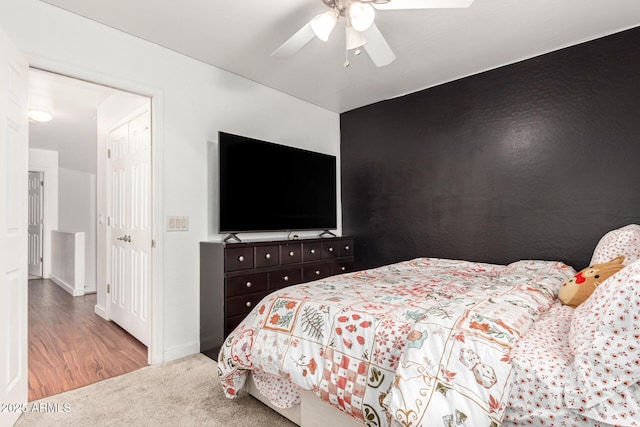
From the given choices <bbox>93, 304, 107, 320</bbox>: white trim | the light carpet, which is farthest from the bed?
<bbox>93, 304, 107, 320</bbox>: white trim

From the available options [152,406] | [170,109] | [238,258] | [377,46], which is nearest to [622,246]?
[377,46]

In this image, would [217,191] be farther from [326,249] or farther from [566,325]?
[566,325]

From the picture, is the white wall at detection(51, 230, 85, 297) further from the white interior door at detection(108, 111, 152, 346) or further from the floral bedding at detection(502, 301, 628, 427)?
the floral bedding at detection(502, 301, 628, 427)

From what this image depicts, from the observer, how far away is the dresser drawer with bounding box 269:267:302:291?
291 cm

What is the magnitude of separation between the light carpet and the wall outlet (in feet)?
3.50

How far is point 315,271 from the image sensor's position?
332 centimetres

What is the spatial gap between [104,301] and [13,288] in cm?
214

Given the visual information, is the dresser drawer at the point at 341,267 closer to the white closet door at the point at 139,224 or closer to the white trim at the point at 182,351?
the white trim at the point at 182,351

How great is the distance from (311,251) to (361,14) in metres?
2.12

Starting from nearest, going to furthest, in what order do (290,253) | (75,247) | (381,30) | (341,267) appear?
(381,30) < (290,253) < (341,267) < (75,247)

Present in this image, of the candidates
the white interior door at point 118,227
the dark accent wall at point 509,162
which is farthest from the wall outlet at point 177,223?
the dark accent wall at point 509,162

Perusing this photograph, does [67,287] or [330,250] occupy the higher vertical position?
[330,250]

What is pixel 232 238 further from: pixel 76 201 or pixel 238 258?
pixel 76 201

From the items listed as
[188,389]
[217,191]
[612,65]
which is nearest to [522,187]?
[612,65]
